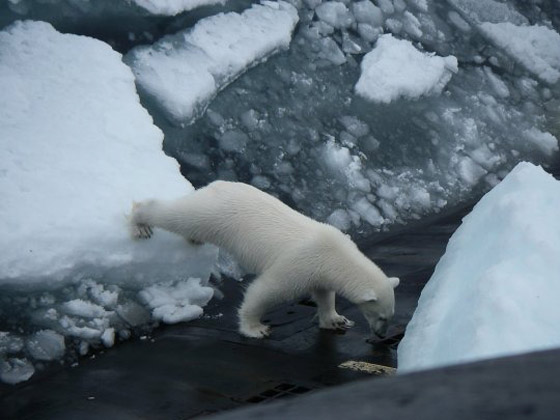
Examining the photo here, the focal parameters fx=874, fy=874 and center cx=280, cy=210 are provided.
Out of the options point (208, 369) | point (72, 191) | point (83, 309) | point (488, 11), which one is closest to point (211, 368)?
point (208, 369)

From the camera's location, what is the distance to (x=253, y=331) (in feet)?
14.9

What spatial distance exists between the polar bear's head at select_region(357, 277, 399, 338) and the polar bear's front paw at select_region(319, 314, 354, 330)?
0.70 feet

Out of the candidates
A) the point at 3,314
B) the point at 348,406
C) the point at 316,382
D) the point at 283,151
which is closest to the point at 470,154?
the point at 283,151

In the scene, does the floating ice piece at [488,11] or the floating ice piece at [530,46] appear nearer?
the floating ice piece at [530,46]

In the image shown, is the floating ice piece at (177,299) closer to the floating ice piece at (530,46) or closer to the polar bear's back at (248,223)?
the polar bear's back at (248,223)

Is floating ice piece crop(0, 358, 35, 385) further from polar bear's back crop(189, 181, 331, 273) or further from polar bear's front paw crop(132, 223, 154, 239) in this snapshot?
polar bear's back crop(189, 181, 331, 273)

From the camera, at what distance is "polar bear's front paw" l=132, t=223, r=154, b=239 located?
15.3 ft

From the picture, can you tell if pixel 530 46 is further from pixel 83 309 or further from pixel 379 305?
pixel 83 309

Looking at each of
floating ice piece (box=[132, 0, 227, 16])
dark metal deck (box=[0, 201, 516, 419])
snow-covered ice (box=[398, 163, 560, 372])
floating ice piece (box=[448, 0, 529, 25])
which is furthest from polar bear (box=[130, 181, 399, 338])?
floating ice piece (box=[448, 0, 529, 25])

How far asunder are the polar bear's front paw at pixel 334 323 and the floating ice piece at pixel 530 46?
200 inches

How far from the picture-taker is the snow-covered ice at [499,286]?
2.59 meters

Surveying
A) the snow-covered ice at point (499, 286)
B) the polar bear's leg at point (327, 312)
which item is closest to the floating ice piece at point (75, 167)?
the polar bear's leg at point (327, 312)

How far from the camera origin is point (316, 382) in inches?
156

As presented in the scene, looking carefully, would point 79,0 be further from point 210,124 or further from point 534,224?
point 534,224
